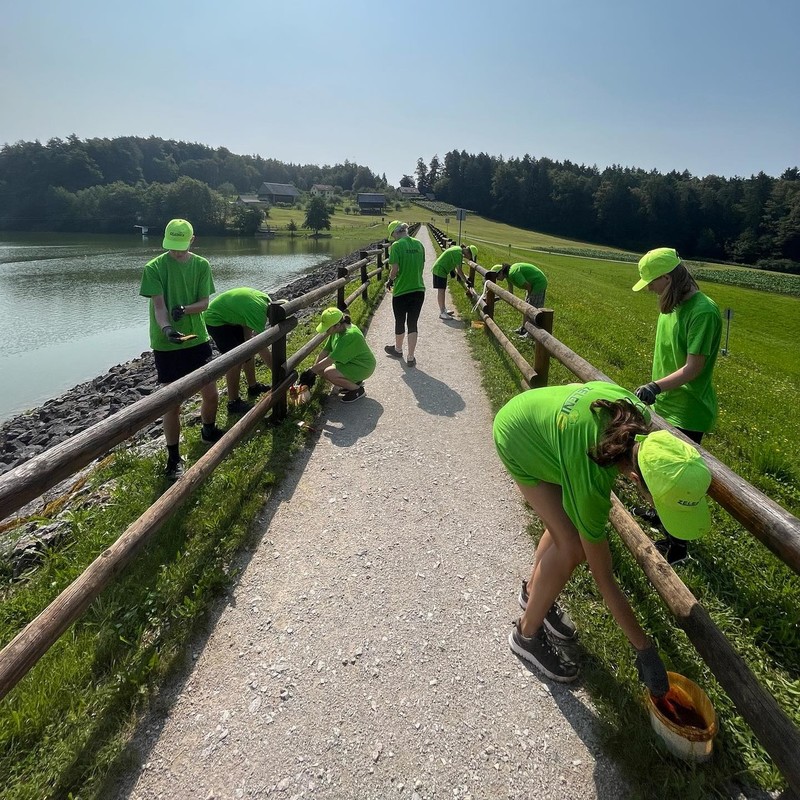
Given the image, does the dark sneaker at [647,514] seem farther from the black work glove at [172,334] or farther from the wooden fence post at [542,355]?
the black work glove at [172,334]

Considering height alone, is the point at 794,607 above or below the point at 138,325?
above

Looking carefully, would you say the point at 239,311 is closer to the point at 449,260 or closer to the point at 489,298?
the point at 489,298

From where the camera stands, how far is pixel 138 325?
59.4ft

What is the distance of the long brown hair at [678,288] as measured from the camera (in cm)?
325

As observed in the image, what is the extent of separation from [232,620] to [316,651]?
0.59 meters

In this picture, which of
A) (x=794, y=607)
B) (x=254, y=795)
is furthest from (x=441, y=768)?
(x=794, y=607)

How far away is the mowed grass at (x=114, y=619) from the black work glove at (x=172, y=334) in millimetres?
1222

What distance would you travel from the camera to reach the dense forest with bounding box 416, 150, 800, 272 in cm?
7838

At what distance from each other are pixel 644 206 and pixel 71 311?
101 m

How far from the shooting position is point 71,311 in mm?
19750

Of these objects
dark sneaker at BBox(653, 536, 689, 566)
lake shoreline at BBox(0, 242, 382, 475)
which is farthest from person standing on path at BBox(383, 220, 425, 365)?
dark sneaker at BBox(653, 536, 689, 566)

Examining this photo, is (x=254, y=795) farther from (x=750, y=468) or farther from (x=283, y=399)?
(x=750, y=468)

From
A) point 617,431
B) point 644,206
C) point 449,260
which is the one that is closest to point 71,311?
point 449,260

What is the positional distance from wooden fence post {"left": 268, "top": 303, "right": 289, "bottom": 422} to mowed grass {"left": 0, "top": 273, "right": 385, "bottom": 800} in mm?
731
